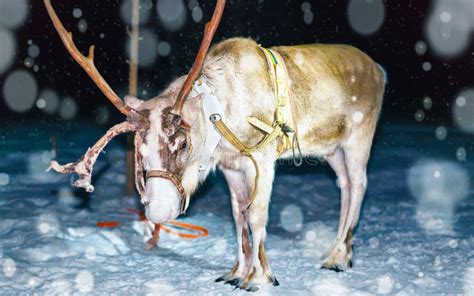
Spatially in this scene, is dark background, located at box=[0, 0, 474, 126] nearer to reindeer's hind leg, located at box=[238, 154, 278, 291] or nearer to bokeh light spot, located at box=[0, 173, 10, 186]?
bokeh light spot, located at box=[0, 173, 10, 186]

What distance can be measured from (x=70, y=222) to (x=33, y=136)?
32.0 ft

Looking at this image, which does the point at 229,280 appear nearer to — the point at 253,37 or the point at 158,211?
the point at 158,211

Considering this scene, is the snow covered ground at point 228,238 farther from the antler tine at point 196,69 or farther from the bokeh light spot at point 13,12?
the bokeh light spot at point 13,12

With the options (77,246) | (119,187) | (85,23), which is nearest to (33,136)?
(85,23)

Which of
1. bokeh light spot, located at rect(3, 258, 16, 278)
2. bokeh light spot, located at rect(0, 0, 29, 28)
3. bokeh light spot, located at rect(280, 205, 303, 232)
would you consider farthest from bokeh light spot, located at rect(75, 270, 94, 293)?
bokeh light spot, located at rect(0, 0, 29, 28)

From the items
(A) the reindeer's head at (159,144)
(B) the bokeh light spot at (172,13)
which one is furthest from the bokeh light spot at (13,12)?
(A) the reindeer's head at (159,144)

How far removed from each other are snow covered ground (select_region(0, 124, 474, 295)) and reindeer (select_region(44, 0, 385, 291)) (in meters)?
0.45

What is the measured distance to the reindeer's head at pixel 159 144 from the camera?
3.57 meters

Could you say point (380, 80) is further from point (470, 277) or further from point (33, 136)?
point (33, 136)

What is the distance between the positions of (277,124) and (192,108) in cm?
90

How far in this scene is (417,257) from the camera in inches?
214

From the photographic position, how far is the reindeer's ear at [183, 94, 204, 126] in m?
3.81

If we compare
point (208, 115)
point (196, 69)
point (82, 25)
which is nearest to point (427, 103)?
point (82, 25)

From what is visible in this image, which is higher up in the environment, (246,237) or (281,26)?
(281,26)
